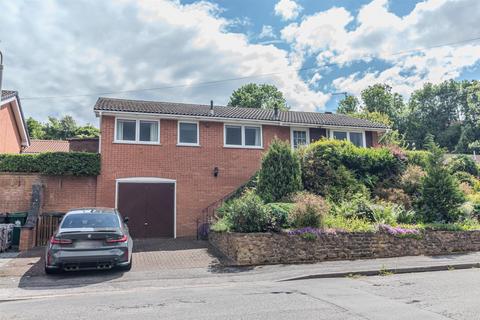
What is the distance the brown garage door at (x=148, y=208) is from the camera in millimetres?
15547

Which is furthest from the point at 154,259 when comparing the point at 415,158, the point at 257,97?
the point at 257,97

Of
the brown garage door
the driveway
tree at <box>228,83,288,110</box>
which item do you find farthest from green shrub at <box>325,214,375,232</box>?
tree at <box>228,83,288,110</box>

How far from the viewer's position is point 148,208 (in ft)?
52.0

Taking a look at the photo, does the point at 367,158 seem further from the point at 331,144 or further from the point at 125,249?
the point at 125,249

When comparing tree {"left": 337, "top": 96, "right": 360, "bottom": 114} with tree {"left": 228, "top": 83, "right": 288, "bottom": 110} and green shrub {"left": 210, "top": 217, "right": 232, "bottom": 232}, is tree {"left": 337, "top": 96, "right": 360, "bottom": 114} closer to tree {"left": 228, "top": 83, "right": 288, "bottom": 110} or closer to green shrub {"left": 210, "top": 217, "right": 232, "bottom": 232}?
tree {"left": 228, "top": 83, "right": 288, "bottom": 110}

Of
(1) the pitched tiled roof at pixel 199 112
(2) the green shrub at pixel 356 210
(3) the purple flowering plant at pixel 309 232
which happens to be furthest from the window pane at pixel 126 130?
(2) the green shrub at pixel 356 210

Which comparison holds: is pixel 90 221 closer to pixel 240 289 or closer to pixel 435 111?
pixel 240 289

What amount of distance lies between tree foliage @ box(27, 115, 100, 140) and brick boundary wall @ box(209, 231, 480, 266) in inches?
1508

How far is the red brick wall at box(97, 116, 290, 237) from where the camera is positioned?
15797 millimetres

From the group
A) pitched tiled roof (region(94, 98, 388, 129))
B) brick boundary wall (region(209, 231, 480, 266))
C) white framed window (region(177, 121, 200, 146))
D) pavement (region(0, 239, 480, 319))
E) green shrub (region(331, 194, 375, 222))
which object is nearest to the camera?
pavement (region(0, 239, 480, 319))

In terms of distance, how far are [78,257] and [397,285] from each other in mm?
7183

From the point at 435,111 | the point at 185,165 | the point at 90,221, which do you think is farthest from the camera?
the point at 435,111

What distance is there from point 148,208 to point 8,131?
11.0 m

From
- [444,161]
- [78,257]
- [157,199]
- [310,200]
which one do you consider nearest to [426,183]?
[444,161]
